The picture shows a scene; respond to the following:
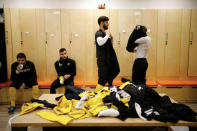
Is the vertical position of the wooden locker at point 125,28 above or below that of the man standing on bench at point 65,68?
above

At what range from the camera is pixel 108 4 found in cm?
430

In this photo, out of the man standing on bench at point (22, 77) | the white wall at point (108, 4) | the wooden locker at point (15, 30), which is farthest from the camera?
the white wall at point (108, 4)

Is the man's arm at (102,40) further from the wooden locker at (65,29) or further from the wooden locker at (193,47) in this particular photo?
the wooden locker at (193,47)

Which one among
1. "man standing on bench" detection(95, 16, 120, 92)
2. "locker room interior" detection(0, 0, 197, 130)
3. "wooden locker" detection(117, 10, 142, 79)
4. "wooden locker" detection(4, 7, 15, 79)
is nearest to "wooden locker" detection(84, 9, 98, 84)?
"locker room interior" detection(0, 0, 197, 130)

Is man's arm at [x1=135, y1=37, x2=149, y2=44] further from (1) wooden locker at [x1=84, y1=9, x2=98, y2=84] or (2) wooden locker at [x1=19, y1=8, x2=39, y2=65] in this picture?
(2) wooden locker at [x1=19, y1=8, x2=39, y2=65]

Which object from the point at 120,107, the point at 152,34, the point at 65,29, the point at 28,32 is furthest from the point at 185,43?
the point at 28,32

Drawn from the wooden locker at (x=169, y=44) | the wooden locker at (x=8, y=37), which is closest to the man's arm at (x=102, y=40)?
the wooden locker at (x=169, y=44)

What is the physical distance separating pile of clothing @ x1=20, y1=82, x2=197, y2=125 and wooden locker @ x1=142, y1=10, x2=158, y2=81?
2.19 meters

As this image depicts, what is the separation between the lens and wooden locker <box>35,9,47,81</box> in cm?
391

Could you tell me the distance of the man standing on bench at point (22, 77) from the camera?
3477mm

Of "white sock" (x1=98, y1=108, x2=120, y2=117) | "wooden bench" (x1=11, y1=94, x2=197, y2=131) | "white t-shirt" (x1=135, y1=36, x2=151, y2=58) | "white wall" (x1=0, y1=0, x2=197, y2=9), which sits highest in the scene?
"white wall" (x1=0, y1=0, x2=197, y2=9)

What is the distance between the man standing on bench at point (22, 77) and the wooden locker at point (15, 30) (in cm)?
51

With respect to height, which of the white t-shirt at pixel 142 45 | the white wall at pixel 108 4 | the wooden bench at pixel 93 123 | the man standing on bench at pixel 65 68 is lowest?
the wooden bench at pixel 93 123

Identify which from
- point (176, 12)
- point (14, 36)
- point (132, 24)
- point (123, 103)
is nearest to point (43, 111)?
point (123, 103)
